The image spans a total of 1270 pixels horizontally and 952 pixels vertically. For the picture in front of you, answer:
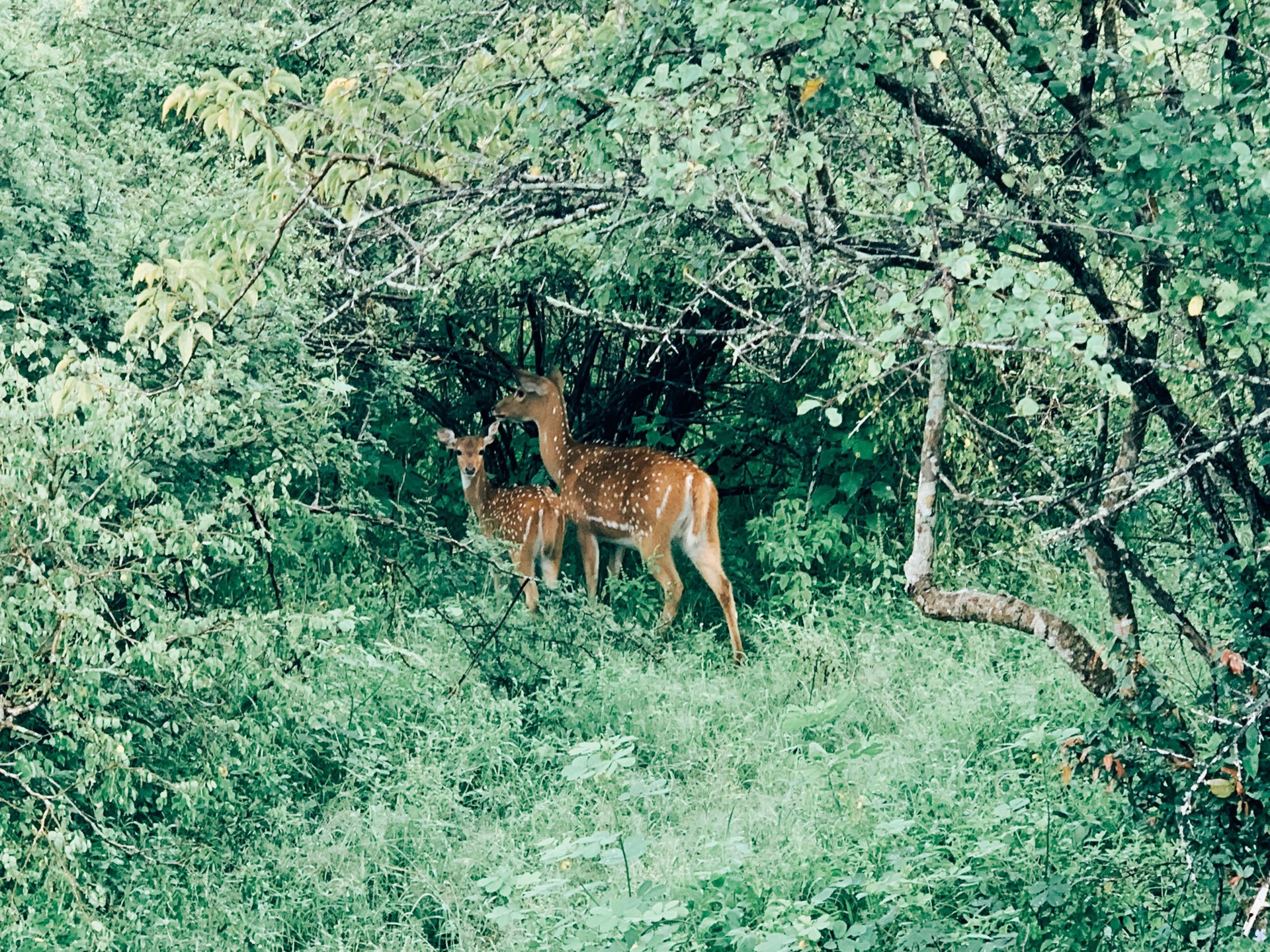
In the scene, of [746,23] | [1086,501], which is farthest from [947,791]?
[746,23]

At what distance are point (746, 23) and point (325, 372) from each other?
4660 millimetres

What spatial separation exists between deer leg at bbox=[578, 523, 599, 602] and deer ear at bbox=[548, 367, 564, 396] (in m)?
0.88

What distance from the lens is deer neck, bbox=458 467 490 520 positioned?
9727 mm

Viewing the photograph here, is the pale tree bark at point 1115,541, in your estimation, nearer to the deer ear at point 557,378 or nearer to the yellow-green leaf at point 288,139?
the yellow-green leaf at point 288,139

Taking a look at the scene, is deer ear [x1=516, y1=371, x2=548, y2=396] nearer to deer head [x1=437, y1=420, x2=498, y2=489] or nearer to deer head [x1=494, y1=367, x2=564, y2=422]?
deer head [x1=494, y1=367, x2=564, y2=422]

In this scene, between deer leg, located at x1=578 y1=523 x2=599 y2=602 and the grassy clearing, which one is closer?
the grassy clearing

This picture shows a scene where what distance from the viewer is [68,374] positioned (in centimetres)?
545

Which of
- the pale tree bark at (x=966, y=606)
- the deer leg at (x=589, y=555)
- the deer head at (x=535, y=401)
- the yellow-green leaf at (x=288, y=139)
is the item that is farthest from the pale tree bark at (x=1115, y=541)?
the deer head at (x=535, y=401)

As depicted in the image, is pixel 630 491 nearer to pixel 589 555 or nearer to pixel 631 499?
pixel 631 499

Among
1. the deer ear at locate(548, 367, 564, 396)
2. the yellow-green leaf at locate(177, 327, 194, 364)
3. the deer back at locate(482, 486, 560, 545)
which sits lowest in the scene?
the deer back at locate(482, 486, 560, 545)

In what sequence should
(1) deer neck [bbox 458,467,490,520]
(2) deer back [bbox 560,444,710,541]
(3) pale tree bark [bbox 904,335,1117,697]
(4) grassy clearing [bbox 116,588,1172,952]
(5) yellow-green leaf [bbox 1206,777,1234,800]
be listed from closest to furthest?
1. (5) yellow-green leaf [bbox 1206,777,1234,800]
2. (3) pale tree bark [bbox 904,335,1117,697]
3. (4) grassy clearing [bbox 116,588,1172,952]
4. (2) deer back [bbox 560,444,710,541]
5. (1) deer neck [bbox 458,467,490,520]

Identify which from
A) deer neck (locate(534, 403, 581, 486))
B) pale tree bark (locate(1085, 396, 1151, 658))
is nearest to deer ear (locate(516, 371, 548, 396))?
deer neck (locate(534, 403, 581, 486))

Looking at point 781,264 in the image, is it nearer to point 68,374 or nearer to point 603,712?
point 68,374

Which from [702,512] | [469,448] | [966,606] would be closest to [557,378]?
[469,448]
